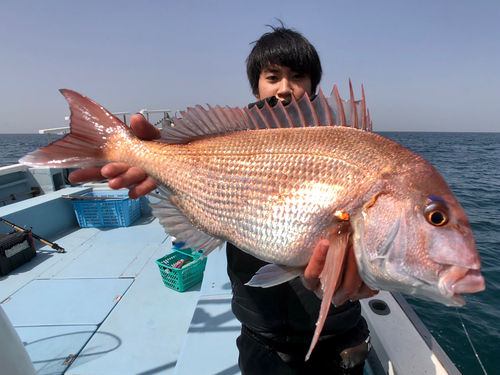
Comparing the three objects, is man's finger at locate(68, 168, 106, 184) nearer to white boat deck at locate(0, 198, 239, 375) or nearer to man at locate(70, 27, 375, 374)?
man at locate(70, 27, 375, 374)

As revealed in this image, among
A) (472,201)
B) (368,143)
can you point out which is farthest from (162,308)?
(472,201)

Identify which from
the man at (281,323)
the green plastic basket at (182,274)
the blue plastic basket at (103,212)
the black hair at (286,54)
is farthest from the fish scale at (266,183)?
the blue plastic basket at (103,212)

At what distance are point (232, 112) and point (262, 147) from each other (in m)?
0.39

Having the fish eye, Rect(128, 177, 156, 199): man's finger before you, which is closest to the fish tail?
Rect(128, 177, 156, 199): man's finger

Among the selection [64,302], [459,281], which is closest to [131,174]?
[459,281]

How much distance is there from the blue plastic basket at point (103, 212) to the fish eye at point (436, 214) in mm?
6663

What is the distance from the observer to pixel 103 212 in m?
6.83

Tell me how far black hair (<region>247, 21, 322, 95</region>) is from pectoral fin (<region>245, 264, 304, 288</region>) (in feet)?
5.84

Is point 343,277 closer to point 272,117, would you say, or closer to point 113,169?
point 272,117

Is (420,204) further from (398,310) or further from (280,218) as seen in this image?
(398,310)

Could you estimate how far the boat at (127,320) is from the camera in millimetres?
2485

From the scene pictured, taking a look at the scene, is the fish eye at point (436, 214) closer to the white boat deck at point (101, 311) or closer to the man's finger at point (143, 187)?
the man's finger at point (143, 187)

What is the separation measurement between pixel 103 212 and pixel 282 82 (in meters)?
6.15

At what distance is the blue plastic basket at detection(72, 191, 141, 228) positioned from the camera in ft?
22.1
